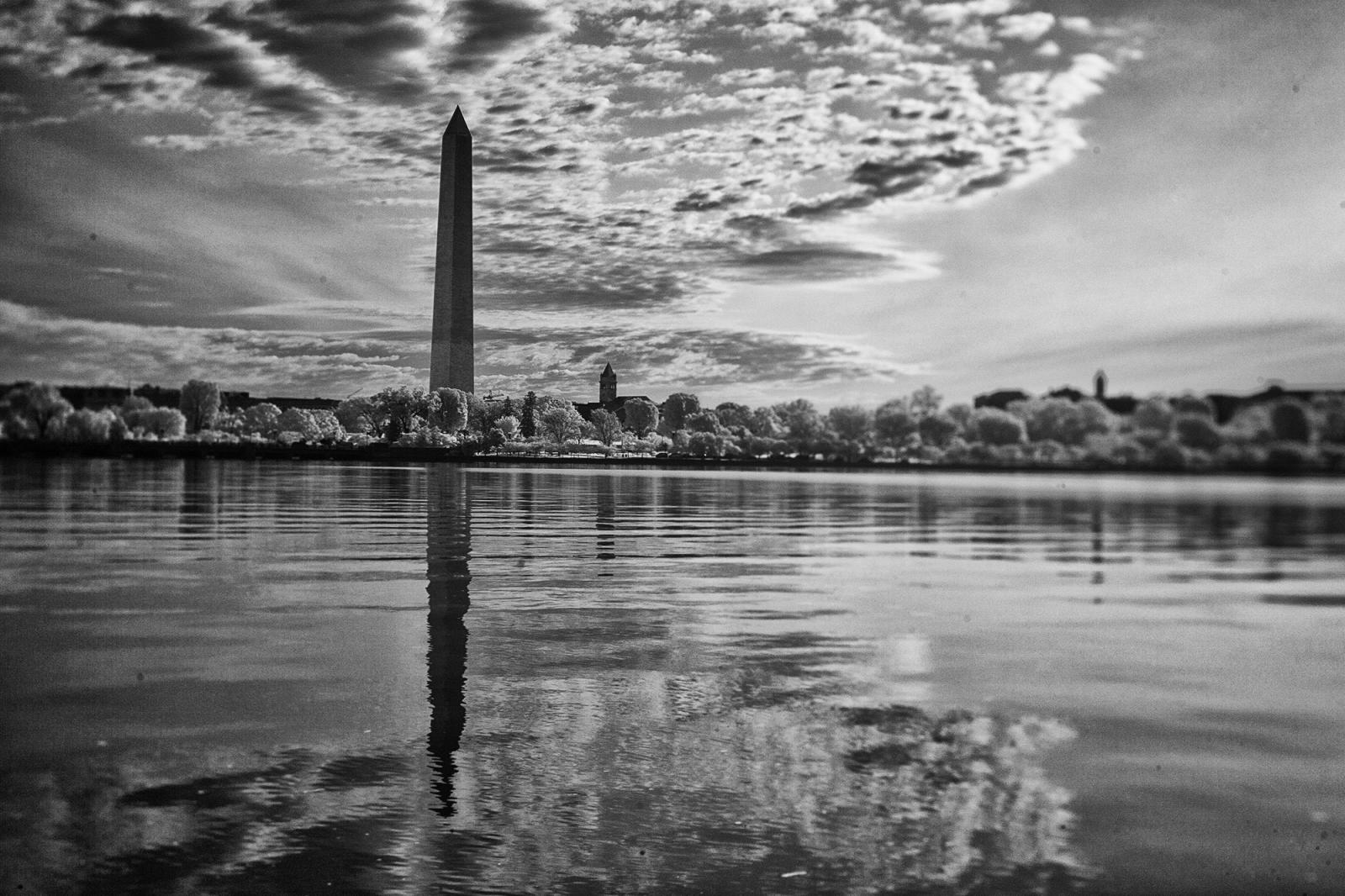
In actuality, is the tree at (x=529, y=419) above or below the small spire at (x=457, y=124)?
below

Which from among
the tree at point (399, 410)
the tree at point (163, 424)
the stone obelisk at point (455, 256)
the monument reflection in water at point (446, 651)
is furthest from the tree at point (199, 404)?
the monument reflection in water at point (446, 651)

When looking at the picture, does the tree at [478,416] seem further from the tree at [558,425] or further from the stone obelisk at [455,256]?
the stone obelisk at [455,256]

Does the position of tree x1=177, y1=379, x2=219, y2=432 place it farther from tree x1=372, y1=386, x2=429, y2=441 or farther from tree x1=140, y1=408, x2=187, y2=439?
tree x1=372, y1=386, x2=429, y2=441

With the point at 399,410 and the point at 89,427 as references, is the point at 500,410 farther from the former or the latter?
the point at 89,427

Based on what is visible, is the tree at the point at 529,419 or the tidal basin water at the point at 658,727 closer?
the tidal basin water at the point at 658,727

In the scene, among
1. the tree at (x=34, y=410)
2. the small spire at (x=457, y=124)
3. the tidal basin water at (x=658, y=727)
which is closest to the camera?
the tidal basin water at (x=658, y=727)

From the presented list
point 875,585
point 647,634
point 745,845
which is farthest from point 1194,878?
point 875,585

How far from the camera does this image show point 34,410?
568ft

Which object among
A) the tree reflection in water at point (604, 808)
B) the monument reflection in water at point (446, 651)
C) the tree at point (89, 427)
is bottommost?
the tree reflection in water at point (604, 808)

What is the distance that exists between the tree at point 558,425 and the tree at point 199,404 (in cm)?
5458

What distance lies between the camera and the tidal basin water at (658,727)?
6.65 meters

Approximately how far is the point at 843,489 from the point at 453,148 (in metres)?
56.2

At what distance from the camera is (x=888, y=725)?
9734mm

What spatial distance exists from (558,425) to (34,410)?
80.7m
